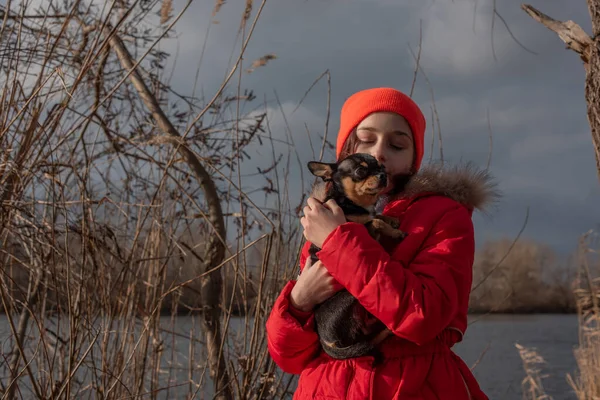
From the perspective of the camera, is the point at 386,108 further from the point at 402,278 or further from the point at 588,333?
the point at 588,333

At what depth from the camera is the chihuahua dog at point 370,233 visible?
150 centimetres

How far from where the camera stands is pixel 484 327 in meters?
23.8

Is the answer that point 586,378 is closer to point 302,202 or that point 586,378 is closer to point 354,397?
point 302,202

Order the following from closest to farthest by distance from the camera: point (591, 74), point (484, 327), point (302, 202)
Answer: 1. point (591, 74)
2. point (302, 202)
3. point (484, 327)

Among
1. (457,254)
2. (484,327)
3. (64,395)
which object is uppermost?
(457,254)

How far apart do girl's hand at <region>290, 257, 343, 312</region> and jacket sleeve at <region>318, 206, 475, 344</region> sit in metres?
0.08

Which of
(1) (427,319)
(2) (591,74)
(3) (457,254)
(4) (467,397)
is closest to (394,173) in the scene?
(3) (457,254)

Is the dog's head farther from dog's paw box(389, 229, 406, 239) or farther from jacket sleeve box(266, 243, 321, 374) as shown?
jacket sleeve box(266, 243, 321, 374)

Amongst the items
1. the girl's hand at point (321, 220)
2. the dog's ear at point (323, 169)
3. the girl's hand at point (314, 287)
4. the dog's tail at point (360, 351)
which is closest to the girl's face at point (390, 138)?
the dog's ear at point (323, 169)

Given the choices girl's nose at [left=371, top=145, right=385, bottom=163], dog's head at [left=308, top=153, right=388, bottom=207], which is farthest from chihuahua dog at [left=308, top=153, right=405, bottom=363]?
girl's nose at [left=371, top=145, right=385, bottom=163]

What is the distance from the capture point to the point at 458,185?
169 centimetres

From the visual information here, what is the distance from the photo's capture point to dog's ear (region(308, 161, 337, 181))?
1.69 metres

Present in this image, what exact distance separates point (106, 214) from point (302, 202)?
3.79 feet

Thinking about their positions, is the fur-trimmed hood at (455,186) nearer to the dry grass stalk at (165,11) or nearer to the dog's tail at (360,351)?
the dog's tail at (360,351)
